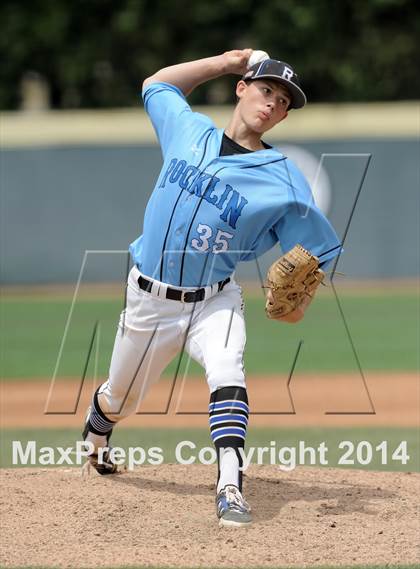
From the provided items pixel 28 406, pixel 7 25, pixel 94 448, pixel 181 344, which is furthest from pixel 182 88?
pixel 7 25

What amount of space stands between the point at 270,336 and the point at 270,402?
13.9 feet

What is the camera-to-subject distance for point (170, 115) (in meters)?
5.36

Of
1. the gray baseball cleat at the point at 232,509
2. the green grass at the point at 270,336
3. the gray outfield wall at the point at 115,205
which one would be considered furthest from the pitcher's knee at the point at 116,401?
the gray outfield wall at the point at 115,205

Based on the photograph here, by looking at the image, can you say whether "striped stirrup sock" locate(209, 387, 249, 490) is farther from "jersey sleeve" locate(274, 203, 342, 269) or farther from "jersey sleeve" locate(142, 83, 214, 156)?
"jersey sleeve" locate(142, 83, 214, 156)

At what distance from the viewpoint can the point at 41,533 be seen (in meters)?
4.79

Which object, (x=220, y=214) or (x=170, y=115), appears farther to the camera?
(x=170, y=115)

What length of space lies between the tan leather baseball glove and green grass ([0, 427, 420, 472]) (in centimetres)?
188

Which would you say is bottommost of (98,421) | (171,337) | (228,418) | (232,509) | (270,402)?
(232,509)

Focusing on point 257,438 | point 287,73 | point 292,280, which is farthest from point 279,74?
point 257,438

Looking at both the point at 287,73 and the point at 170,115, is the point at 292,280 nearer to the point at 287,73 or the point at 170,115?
the point at 287,73

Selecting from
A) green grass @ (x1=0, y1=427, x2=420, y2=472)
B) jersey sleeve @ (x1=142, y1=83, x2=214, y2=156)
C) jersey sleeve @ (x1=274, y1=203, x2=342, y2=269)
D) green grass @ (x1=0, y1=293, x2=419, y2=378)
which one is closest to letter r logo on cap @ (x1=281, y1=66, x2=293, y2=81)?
jersey sleeve @ (x1=142, y1=83, x2=214, y2=156)

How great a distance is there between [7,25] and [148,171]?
7.18m

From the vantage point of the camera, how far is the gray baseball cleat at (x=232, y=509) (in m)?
4.75

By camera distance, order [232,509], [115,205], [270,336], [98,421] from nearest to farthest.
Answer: [232,509]
[98,421]
[270,336]
[115,205]
